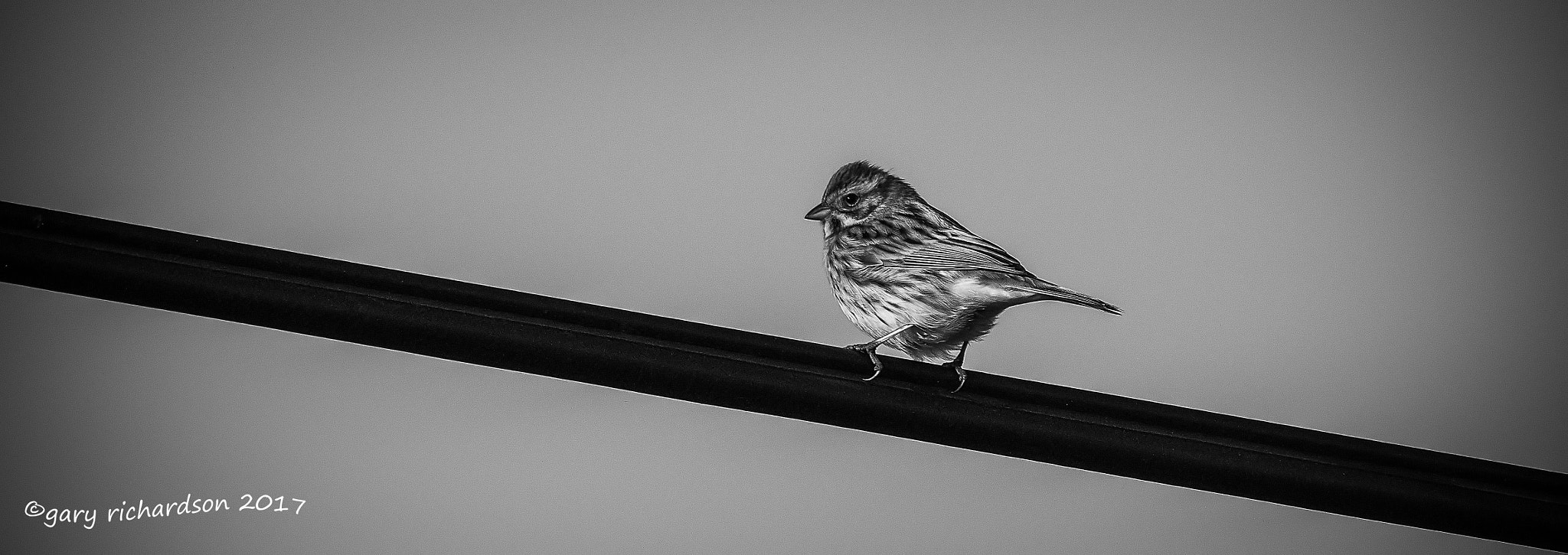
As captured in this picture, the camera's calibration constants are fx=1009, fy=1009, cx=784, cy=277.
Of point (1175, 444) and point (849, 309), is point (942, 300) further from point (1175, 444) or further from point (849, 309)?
point (1175, 444)

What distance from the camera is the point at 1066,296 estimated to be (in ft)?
8.34

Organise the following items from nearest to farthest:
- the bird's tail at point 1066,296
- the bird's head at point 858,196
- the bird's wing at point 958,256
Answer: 1. the bird's tail at point 1066,296
2. the bird's wing at point 958,256
3. the bird's head at point 858,196

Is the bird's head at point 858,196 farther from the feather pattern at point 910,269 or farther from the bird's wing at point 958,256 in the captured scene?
the bird's wing at point 958,256

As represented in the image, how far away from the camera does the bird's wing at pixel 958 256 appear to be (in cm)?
294

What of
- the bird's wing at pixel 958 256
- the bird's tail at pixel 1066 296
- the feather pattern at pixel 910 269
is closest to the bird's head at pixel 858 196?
the feather pattern at pixel 910 269

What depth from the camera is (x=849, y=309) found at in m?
3.53

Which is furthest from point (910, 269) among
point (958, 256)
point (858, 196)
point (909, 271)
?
point (858, 196)

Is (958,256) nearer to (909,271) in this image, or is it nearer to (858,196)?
(909,271)

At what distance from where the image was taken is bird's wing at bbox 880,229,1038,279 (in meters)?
→ 2.94

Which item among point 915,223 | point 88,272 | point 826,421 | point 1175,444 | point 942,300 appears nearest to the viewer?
point 88,272

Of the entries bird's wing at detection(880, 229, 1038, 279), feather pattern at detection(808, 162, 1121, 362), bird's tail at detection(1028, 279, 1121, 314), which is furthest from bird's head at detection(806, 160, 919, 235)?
bird's tail at detection(1028, 279, 1121, 314)

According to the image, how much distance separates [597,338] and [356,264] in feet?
1.48

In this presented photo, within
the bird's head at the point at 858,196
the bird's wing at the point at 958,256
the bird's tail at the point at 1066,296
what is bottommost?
the bird's tail at the point at 1066,296

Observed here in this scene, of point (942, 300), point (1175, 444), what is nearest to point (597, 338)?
point (1175, 444)
